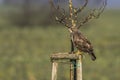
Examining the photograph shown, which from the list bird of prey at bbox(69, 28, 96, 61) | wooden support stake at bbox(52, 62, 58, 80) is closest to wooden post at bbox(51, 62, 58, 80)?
wooden support stake at bbox(52, 62, 58, 80)

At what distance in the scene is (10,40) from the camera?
106 ft

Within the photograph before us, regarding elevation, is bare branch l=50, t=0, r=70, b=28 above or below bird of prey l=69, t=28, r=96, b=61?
above

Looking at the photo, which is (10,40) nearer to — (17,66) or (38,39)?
(38,39)

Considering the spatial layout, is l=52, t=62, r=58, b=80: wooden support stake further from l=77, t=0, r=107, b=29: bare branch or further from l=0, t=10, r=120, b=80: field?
l=0, t=10, r=120, b=80: field

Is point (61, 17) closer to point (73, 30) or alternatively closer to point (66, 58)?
point (73, 30)

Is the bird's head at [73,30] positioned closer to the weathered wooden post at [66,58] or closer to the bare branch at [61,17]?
the bare branch at [61,17]

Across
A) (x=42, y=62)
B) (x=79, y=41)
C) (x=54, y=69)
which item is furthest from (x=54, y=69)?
(x=42, y=62)

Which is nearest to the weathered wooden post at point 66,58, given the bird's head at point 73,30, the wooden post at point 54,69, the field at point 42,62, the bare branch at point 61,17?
the wooden post at point 54,69

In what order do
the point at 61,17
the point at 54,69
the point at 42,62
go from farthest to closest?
the point at 42,62 → the point at 61,17 → the point at 54,69

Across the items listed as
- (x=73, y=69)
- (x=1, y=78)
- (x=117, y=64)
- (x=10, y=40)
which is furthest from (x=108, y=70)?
(x=10, y=40)

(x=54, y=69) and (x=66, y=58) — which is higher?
(x=66, y=58)

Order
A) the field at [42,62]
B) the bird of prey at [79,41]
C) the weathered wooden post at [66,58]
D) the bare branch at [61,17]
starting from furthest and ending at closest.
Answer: the field at [42,62] < the bare branch at [61,17] < the bird of prey at [79,41] < the weathered wooden post at [66,58]

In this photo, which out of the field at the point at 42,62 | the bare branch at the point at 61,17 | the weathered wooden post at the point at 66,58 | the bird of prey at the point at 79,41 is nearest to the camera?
the weathered wooden post at the point at 66,58

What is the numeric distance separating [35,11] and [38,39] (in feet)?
84.1
